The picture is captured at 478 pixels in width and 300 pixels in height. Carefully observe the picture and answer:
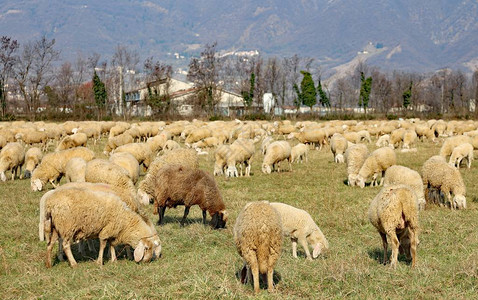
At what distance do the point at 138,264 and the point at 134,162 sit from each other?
7.31 metres

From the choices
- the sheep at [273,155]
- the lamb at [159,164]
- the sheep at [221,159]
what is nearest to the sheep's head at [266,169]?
the sheep at [273,155]

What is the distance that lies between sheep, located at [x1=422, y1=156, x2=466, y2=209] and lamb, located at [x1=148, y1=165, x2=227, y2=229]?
6268 mm

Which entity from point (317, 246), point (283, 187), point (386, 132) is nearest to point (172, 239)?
point (317, 246)

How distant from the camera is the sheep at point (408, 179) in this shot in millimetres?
12896

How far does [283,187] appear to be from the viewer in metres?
16.9

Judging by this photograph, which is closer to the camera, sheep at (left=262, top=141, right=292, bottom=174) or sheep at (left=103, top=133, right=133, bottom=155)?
sheep at (left=262, top=141, right=292, bottom=174)

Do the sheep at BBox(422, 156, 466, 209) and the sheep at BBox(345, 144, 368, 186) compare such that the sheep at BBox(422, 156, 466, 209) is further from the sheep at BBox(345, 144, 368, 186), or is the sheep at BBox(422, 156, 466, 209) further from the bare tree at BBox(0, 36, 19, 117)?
the bare tree at BBox(0, 36, 19, 117)

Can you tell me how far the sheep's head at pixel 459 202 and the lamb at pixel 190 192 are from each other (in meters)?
6.27

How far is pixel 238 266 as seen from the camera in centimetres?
821

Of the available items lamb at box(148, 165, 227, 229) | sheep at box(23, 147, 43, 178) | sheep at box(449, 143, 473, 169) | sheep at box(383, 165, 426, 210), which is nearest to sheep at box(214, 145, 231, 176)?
sheep at box(23, 147, 43, 178)

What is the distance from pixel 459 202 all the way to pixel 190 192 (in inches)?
279

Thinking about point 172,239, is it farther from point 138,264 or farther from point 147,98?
point 147,98

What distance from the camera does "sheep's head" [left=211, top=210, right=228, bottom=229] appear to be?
11102 mm

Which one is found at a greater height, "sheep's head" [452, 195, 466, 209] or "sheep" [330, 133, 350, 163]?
"sheep" [330, 133, 350, 163]
